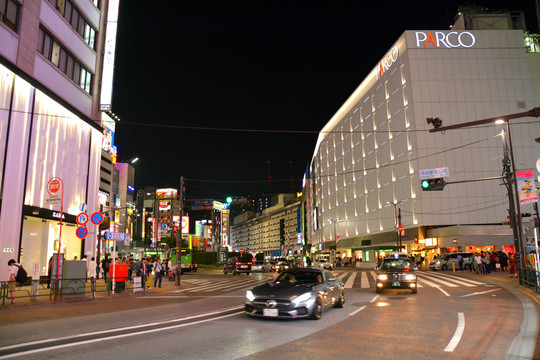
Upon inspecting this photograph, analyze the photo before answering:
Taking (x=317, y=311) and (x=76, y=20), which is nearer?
(x=317, y=311)

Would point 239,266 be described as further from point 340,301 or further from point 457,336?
point 457,336

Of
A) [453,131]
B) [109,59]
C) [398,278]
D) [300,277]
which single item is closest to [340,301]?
[300,277]

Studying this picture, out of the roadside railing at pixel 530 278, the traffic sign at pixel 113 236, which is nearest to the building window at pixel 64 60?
the traffic sign at pixel 113 236

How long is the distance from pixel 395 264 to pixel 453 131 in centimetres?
4785

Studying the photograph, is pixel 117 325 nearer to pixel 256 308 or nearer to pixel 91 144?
pixel 256 308

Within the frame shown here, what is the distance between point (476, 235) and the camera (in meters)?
54.6

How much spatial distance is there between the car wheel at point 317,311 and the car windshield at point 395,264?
8.92 meters

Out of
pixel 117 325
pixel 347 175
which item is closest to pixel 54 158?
pixel 117 325

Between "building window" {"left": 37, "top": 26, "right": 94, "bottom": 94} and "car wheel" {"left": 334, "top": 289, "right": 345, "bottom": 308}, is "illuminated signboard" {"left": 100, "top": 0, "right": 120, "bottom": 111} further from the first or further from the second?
"car wheel" {"left": 334, "top": 289, "right": 345, "bottom": 308}

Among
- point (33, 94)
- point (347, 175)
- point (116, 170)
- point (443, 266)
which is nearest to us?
point (33, 94)

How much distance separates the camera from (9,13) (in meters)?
22.3

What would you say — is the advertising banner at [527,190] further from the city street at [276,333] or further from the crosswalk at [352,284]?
the crosswalk at [352,284]

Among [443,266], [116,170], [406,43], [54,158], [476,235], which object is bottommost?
[443,266]

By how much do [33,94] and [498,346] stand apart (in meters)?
26.4
